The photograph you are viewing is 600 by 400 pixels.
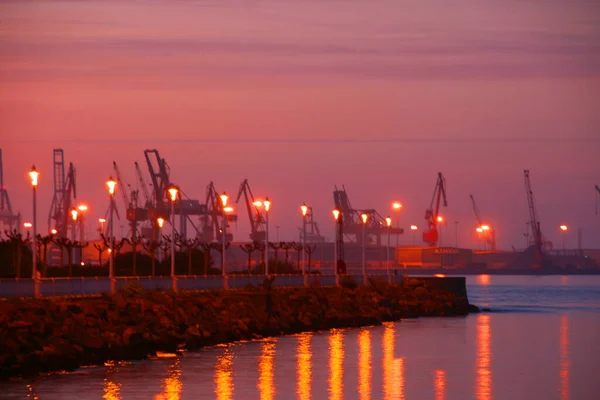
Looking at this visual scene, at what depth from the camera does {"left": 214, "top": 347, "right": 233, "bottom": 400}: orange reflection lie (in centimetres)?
3425

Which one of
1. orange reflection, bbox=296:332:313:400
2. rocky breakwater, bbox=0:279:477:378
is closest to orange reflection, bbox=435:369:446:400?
orange reflection, bbox=296:332:313:400

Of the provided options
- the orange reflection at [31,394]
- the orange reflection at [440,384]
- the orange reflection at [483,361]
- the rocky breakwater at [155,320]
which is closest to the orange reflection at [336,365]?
the orange reflection at [440,384]

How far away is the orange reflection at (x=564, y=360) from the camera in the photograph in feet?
123

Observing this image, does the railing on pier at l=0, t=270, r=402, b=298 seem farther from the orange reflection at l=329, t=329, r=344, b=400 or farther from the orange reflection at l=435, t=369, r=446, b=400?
the orange reflection at l=435, t=369, r=446, b=400

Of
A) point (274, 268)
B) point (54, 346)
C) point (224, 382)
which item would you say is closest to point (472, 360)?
point (224, 382)

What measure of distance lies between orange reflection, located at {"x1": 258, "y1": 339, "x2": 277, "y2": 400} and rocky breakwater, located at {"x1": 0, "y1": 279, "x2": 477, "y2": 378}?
2.59m

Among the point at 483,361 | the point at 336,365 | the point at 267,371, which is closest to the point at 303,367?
the point at 336,365

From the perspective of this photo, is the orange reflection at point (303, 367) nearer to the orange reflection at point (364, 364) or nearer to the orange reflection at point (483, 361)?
the orange reflection at point (364, 364)

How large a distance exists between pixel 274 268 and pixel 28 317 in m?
50.3

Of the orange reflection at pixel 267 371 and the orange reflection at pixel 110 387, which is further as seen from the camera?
the orange reflection at pixel 267 371

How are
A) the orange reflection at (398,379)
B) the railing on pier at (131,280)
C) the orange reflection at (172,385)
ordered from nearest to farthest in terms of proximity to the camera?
the orange reflection at (172,385)
the orange reflection at (398,379)
the railing on pier at (131,280)

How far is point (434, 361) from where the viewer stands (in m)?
47.1

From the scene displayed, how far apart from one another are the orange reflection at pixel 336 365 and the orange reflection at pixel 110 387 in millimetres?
6188

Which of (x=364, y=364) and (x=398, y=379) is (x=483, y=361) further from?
(x=398, y=379)
